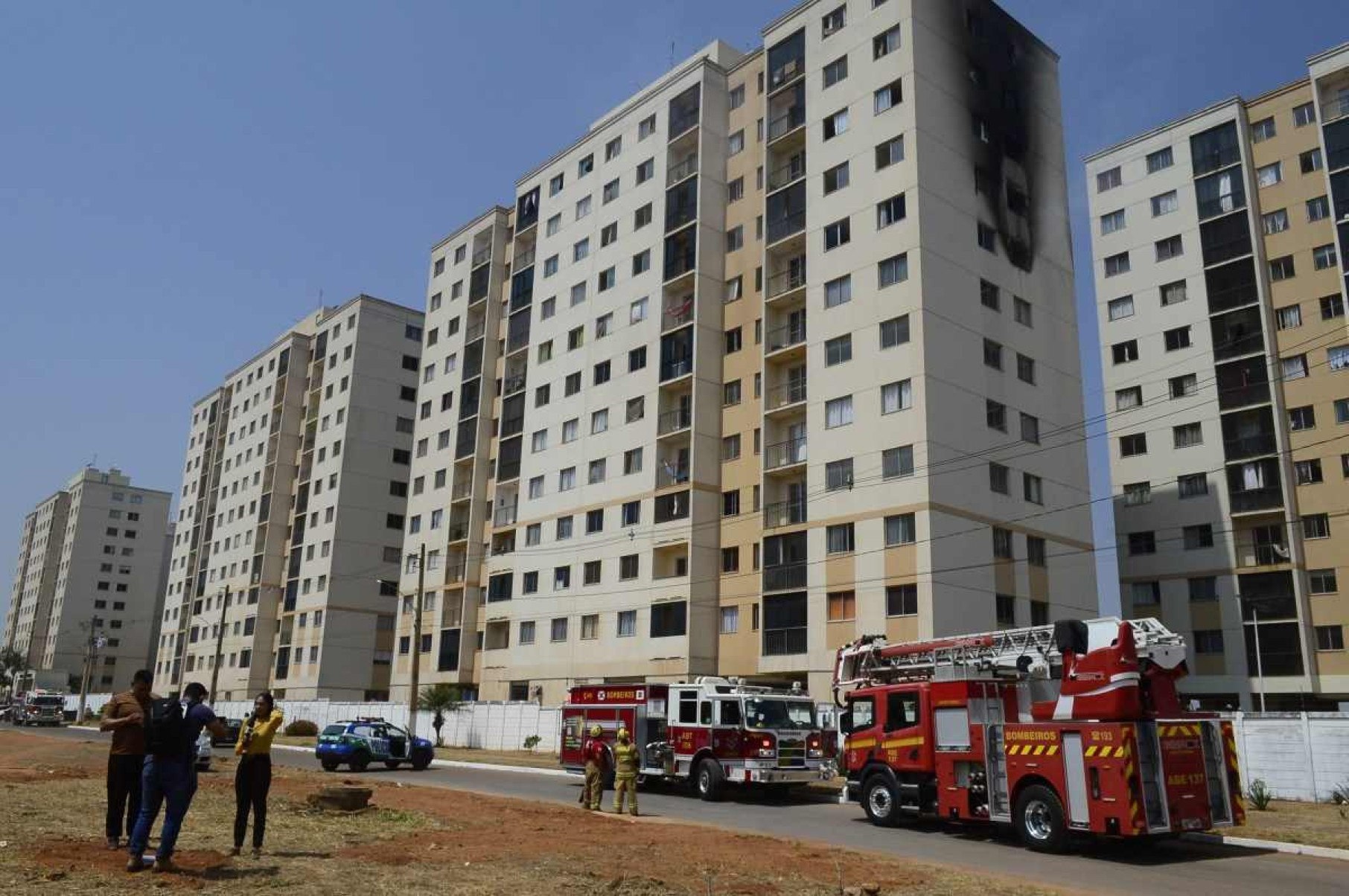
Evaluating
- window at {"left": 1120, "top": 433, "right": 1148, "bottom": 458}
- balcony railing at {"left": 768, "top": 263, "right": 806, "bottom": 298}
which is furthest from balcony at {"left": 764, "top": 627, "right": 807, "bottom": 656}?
window at {"left": 1120, "top": 433, "right": 1148, "bottom": 458}

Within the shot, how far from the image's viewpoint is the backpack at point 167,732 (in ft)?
38.0

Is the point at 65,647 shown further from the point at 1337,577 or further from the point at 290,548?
the point at 1337,577

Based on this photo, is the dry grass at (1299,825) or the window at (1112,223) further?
the window at (1112,223)

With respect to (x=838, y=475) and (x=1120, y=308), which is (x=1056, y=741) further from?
(x=1120, y=308)

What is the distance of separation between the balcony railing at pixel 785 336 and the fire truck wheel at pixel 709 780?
26505mm

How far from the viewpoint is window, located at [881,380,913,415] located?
43.0 meters

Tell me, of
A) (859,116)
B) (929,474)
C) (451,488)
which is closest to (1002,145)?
(859,116)

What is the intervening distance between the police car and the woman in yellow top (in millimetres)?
22098

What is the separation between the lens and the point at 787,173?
5309 cm

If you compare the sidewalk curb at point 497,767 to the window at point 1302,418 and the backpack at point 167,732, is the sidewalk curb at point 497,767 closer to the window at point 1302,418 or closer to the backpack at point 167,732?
the backpack at point 167,732

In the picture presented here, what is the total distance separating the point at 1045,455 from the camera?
157ft

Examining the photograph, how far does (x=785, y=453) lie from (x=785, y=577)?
6200 millimetres

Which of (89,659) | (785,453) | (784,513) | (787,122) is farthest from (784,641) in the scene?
(89,659)

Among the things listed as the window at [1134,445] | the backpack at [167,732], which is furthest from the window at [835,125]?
the backpack at [167,732]
